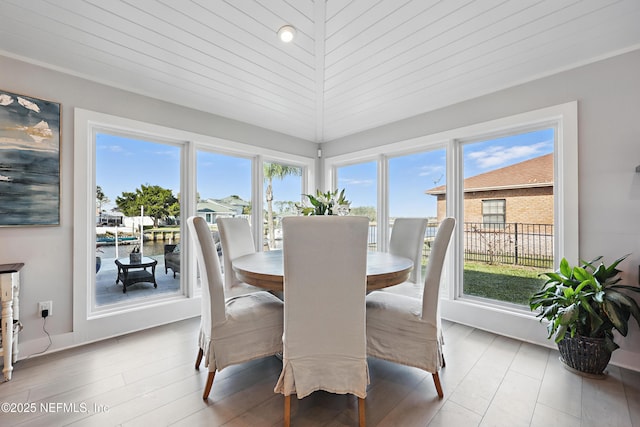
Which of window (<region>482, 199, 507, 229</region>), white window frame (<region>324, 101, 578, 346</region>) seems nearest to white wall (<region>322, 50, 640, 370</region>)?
white window frame (<region>324, 101, 578, 346</region>)

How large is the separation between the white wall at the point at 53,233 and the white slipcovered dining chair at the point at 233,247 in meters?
1.30

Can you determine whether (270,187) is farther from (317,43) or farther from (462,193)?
(462,193)

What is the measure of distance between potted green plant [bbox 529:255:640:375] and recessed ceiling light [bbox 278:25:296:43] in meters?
2.68

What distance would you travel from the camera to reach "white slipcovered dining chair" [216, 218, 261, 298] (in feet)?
8.38

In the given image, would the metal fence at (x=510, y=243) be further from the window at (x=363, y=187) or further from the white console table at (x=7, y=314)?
the white console table at (x=7, y=314)

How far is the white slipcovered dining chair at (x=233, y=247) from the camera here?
2.55m

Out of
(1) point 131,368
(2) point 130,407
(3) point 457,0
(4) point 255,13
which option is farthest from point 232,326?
(3) point 457,0

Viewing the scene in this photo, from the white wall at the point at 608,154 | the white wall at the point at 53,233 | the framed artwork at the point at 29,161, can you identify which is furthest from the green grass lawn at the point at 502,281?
the framed artwork at the point at 29,161

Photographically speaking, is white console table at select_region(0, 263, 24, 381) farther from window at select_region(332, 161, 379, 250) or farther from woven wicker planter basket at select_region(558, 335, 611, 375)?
woven wicker planter basket at select_region(558, 335, 611, 375)

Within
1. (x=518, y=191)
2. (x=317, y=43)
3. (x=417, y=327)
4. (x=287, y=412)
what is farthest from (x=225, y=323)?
(x=518, y=191)

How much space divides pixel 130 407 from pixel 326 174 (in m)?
3.62

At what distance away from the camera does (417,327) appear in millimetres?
1764

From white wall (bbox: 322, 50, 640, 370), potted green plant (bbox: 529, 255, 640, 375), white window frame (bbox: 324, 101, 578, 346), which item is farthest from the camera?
white window frame (bbox: 324, 101, 578, 346)

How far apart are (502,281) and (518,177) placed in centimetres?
110
